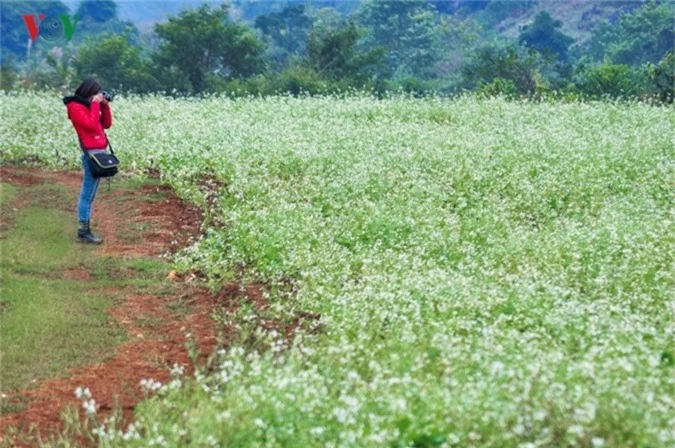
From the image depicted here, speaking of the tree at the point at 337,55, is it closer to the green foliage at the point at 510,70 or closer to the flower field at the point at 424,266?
the green foliage at the point at 510,70

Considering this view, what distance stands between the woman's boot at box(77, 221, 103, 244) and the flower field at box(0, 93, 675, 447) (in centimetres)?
149

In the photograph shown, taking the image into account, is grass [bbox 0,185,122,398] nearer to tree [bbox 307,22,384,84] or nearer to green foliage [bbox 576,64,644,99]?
green foliage [bbox 576,64,644,99]

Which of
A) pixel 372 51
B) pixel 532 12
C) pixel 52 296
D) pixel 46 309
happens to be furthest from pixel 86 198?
pixel 532 12

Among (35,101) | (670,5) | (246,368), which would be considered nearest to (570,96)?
(35,101)

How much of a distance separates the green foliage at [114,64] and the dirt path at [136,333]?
125 feet

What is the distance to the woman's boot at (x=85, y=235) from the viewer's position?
41.2ft

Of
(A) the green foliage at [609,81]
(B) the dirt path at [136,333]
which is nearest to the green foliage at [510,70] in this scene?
(A) the green foliage at [609,81]

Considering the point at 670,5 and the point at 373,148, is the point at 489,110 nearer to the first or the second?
the point at 373,148

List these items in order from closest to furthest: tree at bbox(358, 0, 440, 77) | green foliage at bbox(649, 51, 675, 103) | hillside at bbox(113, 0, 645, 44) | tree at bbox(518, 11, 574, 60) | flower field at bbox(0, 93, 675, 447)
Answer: flower field at bbox(0, 93, 675, 447), green foliage at bbox(649, 51, 675, 103), tree at bbox(518, 11, 574, 60), tree at bbox(358, 0, 440, 77), hillside at bbox(113, 0, 645, 44)

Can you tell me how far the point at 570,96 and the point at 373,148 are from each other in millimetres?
12824

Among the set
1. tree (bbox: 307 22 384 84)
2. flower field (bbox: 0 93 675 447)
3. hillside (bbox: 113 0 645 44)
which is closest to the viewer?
flower field (bbox: 0 93 675 447)

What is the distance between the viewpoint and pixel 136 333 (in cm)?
894

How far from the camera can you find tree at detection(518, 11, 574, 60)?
74.1 m

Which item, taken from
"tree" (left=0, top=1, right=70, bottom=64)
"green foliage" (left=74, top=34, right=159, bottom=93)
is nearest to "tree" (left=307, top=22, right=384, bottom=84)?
"green foliage" (left=74, top=34, right=159, bottom=93)
